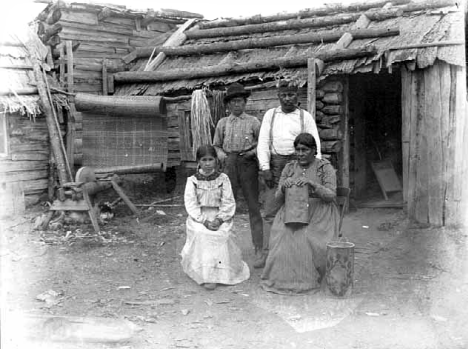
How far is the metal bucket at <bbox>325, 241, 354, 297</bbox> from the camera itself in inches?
206

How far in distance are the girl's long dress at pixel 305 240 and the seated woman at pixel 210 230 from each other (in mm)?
407

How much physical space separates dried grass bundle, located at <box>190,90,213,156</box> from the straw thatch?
43 cm

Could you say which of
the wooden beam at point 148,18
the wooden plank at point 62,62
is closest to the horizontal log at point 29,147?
the wooden plank at point 62,62

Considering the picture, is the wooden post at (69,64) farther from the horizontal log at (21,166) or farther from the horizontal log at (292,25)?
the horizontal log at (292,25)

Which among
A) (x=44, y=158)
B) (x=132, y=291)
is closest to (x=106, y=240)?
(x=132, y=291)

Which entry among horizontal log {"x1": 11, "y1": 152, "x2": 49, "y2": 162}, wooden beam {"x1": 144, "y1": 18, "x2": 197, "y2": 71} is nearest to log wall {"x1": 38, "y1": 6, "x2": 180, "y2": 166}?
horizontal log {"x1": 11, "y1": 152, "x2": 49, "y2": 162}

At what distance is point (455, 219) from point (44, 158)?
7037mm

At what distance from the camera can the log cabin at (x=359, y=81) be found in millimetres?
7945

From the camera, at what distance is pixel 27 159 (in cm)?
1005

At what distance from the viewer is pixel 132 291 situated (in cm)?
569

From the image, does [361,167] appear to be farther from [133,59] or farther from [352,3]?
[133,59]

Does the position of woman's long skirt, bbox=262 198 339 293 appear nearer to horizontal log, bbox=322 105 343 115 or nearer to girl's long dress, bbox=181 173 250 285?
girl's long dress, bbox=181 173 250 285

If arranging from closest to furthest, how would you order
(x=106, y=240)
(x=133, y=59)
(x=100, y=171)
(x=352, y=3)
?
1. (x=106, y=240)
2. (x=100, y=171)
3. (x=352, y=3)
4. (x=133, y=59)

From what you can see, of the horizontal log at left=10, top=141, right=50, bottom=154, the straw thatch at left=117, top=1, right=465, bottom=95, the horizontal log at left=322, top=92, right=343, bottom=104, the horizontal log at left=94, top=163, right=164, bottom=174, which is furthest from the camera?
the horizontal log at left=94, top=163, right=164, bottom=174
